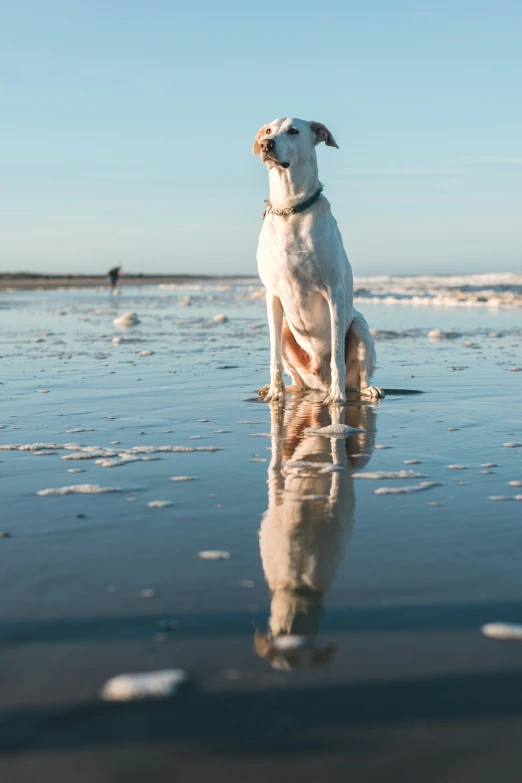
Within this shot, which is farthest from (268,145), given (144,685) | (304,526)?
(144,685)

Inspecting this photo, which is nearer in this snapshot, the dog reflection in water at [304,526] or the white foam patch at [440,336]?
the dog reflection in water at [304,526]

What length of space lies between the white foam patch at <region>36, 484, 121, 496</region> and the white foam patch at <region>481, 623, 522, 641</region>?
1825 millimetres

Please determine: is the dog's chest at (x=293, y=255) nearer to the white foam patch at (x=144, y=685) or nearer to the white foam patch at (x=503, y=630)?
the white foam patch at (x=503, y=630)

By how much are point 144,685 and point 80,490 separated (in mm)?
1716

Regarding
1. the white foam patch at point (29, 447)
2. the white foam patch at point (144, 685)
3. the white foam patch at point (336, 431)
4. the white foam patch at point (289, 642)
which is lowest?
the white foam patch at point (144, 685)

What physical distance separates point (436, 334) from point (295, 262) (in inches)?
267

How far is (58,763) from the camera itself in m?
1.38

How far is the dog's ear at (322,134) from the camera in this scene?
5574 millimetres

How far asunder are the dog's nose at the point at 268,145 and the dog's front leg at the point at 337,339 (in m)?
1.14

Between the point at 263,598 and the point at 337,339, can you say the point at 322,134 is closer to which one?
the point at 337,339

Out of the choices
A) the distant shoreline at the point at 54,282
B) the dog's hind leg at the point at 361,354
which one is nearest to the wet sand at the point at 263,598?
the dog's hind leg at the point at 361,354

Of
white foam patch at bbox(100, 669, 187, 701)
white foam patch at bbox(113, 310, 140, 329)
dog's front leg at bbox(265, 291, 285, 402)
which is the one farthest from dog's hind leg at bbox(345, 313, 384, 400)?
white foam patch at bbox(113, 310, 140, 329)

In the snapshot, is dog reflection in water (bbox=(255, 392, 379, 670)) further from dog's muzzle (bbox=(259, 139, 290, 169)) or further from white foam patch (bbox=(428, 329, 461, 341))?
white foam patch (bbox=(428, 329, 461, 341))

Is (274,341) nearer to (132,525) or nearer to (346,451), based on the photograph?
(346,451)
